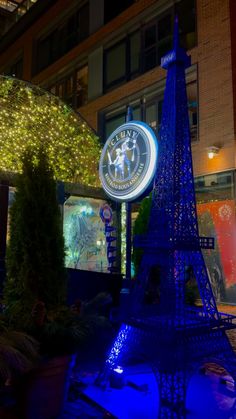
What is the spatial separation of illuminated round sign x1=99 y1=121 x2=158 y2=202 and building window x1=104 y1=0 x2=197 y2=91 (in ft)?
33.1

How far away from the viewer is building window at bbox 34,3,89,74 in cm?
2141

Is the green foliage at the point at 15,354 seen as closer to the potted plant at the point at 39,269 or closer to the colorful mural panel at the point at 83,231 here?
the potted plant at the point at 39,269

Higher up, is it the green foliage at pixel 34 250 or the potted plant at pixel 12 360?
the green foliage at pixel 34 250

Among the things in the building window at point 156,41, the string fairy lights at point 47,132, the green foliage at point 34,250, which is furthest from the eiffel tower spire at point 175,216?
the building window at point 156,41

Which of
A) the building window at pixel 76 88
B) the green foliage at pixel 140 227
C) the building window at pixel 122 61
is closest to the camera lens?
the green foliage at pixel 140 227

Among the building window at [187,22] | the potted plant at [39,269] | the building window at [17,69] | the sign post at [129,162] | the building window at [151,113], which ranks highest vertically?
the building window at [17,69]

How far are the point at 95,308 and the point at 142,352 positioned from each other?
1.21 metres

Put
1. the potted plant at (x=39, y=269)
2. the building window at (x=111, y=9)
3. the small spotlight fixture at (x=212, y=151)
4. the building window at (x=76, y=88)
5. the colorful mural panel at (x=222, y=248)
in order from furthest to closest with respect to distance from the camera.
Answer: the building window at (x=76, y=88), the building window at (x=111, y=9), the small spotlight fixture at (x=212, y=151), the colorful mural panel at (x=222, y=248), the potted plant at (x=39, y=269)

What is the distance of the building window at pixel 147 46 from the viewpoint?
15.5 m

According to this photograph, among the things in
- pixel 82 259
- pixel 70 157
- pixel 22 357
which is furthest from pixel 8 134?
pixel 22 357

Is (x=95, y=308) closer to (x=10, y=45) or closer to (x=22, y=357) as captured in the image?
(x=22, y=357)

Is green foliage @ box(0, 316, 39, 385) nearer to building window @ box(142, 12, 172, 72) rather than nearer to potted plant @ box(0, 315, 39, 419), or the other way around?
potted plant @ box(0, 315, 39, 419)

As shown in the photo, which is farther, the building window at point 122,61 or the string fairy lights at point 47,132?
the building window at point 122,61

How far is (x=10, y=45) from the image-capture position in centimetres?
2803
